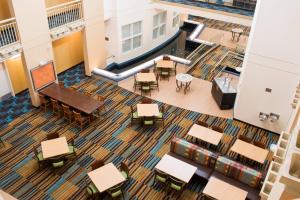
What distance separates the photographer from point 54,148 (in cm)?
920

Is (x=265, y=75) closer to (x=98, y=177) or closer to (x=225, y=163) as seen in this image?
(x=225, y=163)

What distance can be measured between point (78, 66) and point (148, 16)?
15.2 feet

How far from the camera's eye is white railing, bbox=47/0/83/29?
1153 centimetres

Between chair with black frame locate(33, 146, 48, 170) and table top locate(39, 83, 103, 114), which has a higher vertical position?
table top locate(39, 83, 103, 114)

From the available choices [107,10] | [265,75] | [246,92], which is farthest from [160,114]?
[107,10]

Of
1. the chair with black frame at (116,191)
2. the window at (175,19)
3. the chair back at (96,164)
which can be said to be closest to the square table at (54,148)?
the chair back at (96,164)

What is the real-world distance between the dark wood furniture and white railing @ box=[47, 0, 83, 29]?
6597mm

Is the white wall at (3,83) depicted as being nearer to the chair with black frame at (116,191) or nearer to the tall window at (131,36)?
the tall window at (131,36)

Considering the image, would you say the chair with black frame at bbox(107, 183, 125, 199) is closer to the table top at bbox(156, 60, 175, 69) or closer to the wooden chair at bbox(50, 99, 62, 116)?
the wooden chair at bbox(50, 99, 62, 116)

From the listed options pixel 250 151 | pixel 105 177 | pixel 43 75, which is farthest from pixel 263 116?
pixel 43 75

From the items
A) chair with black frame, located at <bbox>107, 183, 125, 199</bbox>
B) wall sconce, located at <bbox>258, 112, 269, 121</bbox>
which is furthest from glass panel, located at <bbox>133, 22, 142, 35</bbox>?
chair with black frame, located at <bbox>107, 183, 125, 199</bbox>

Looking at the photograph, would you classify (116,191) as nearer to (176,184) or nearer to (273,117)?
(176,184)

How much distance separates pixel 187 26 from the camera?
21312 millimetres

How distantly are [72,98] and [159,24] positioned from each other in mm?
8224
